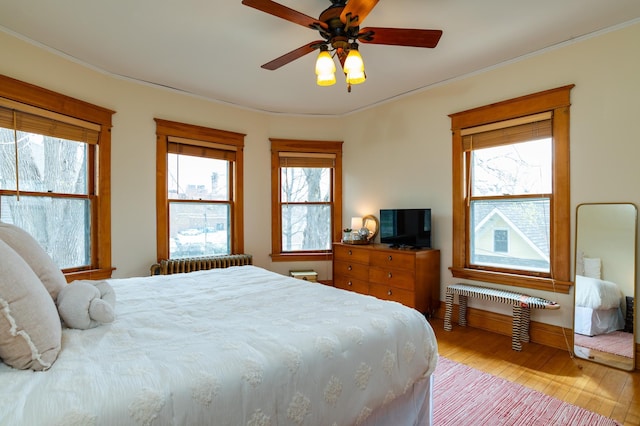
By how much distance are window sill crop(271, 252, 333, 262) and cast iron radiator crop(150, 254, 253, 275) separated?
1.43 ft

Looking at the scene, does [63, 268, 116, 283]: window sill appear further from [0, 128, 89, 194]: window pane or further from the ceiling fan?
the ceiling fan

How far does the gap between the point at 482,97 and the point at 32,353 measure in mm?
3915

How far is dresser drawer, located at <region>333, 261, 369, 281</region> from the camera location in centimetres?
388

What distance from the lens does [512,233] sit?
3186 millimetres

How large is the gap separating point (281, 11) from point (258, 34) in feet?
2.91

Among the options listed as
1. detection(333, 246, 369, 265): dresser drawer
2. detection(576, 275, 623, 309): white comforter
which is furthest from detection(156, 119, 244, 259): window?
detection(576, 275, 623, 309): white comforter

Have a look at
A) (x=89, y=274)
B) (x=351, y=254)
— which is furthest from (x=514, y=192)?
(x=89, y=274)

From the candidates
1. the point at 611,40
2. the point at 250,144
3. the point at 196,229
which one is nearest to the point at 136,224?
the point at 196,229

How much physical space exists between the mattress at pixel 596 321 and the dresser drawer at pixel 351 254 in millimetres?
2042

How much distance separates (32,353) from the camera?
944 millimetres

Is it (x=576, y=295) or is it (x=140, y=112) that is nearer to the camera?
(x=576, y=295)

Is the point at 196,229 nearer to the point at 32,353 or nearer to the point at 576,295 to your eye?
the point at 32,353

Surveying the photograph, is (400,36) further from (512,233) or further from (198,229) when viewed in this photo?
(198,229)

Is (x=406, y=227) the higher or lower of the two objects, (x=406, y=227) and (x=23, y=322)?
the higher
